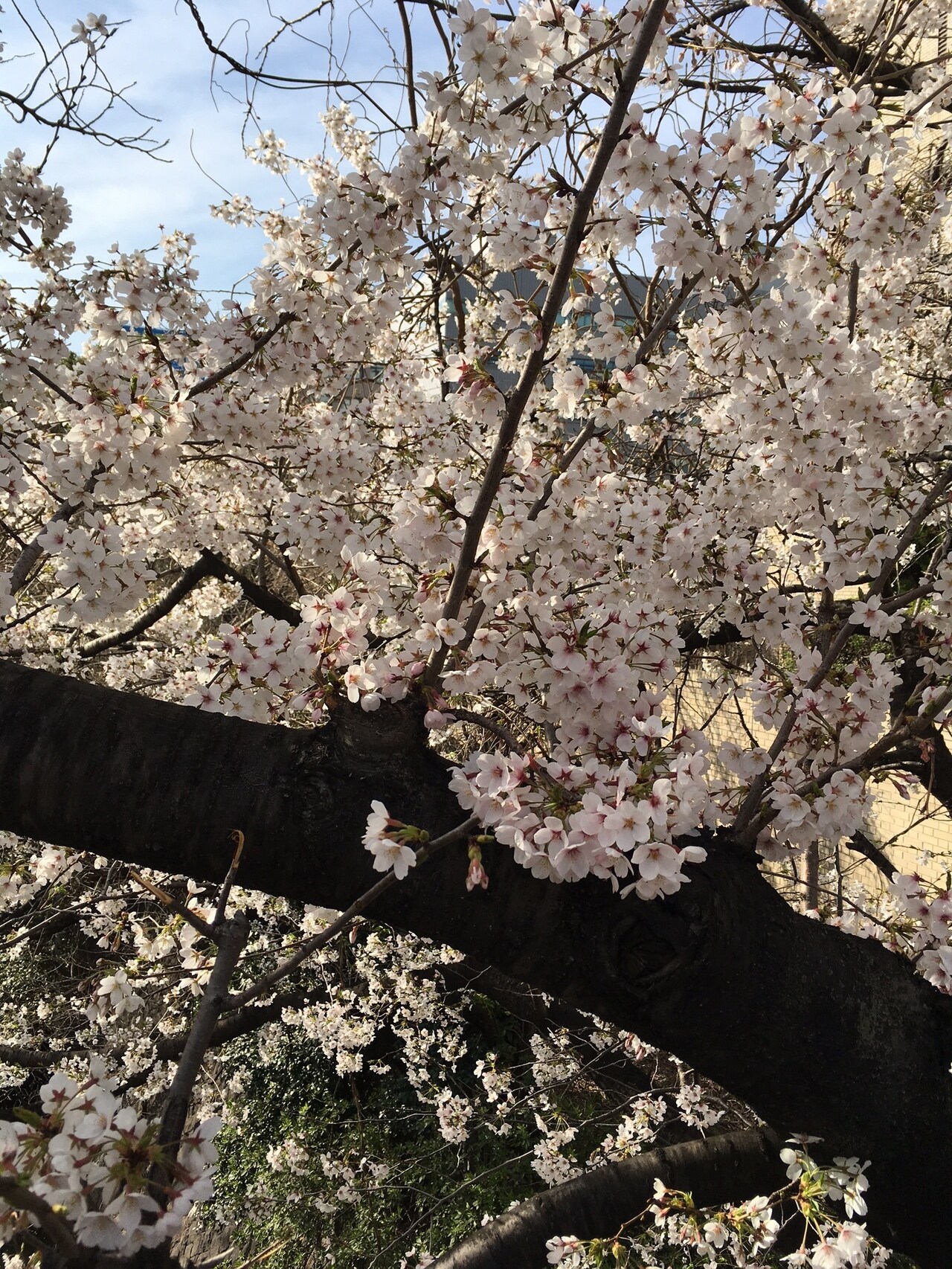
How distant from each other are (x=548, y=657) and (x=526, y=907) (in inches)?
22.2

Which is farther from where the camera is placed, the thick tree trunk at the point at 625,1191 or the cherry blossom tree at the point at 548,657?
the thick tree trunk at the point at 625,1191

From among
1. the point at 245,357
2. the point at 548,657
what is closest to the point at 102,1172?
the point at 548,657

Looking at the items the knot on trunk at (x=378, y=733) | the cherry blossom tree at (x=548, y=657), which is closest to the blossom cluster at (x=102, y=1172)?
the cherry blossom tree at (x=548, y=657)

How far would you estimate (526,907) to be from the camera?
1421mm

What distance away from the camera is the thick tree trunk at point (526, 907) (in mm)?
1351

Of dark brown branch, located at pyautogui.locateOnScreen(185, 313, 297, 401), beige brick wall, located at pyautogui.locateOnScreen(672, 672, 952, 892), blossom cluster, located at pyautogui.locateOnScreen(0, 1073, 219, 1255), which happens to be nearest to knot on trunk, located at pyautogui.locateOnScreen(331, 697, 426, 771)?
blossom cluster, located at pyautogui.locateOnScreen(0, 1073, 219, 1255)

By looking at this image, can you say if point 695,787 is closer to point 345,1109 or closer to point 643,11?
point 643,11

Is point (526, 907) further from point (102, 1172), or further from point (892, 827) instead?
point (892, 827)

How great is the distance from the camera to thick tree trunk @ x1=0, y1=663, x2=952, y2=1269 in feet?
4.43

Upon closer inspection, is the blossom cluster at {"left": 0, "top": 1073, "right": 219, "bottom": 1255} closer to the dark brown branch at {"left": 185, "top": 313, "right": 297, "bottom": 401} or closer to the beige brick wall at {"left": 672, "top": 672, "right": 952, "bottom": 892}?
the dark brown branch at {"left": 185, "top": 313, "right": 297, "bottom": 401}

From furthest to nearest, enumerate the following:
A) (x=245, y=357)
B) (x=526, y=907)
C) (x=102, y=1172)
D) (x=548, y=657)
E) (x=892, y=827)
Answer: (x=892, y=827)
(x=245, y=357)
(x=548, y=657)
(x=526, y=907)
(x=102, y=1172)

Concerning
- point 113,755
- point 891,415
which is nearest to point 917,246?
point 891,415

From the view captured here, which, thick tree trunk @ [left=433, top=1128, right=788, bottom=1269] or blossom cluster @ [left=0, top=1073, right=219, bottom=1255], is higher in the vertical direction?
blossom cluster @ [left=0, top=1073, right=219, bottom=1255]

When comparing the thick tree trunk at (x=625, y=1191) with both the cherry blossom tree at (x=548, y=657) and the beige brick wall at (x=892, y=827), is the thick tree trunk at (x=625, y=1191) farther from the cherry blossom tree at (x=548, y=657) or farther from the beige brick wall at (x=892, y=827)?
the beige brick wall at (x=892, y=827)
